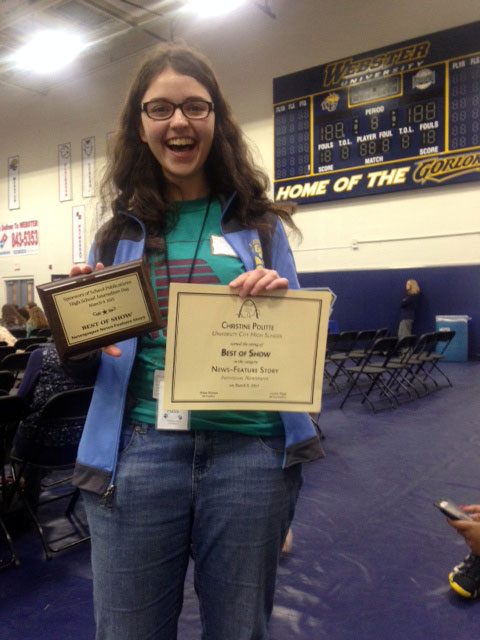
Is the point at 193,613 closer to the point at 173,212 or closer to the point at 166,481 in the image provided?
the point at 166,481

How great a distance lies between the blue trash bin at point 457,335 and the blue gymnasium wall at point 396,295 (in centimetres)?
32

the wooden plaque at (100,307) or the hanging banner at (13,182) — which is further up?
the hanging banner at (13,182)

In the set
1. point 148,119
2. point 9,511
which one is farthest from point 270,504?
point 9,511

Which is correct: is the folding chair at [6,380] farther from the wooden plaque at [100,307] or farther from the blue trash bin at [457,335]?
the blue trash bin at [457,335]

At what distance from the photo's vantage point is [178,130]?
1.05m

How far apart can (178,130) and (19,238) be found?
17.1m

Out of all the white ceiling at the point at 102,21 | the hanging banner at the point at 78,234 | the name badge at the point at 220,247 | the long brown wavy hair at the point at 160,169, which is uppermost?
the white ceiling at the point at 102,21

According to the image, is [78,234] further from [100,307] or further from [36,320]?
[100,307]

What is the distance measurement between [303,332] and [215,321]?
0.55 feet

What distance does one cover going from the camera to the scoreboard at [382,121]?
9.25 m

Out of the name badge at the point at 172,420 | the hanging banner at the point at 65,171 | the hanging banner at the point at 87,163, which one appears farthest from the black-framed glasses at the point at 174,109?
the hanging banner at the point at 65,171

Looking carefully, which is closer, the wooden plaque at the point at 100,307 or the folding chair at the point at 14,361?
the wooden plaque at the point at 100,307

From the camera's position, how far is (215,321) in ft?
3.26

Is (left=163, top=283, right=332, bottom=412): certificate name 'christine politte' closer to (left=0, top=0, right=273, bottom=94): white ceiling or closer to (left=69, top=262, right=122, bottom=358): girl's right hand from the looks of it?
(left=69, top=262, right=122, bottom=358): girl's right hand
